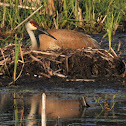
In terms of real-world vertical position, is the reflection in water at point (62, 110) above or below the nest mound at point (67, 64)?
below

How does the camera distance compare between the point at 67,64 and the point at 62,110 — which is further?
the point at 67,64

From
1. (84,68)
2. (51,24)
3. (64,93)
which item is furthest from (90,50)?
(51,24)

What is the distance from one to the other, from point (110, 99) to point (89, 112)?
2.46 feet

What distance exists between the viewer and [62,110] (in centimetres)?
609

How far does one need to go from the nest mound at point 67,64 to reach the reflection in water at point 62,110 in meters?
1.24

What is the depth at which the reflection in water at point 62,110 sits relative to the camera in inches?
220

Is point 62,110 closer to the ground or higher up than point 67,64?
closer to the ground

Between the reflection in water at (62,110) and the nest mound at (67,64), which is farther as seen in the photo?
the nest mound at (67,64)

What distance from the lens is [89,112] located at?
602 centimetres

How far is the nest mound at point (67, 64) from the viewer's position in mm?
8352

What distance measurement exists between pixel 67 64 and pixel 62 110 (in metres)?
2.31

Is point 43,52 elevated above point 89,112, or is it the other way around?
point 43,52

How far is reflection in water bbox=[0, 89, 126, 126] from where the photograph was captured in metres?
5.59

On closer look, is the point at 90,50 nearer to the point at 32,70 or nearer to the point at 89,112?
the point at 32,70
